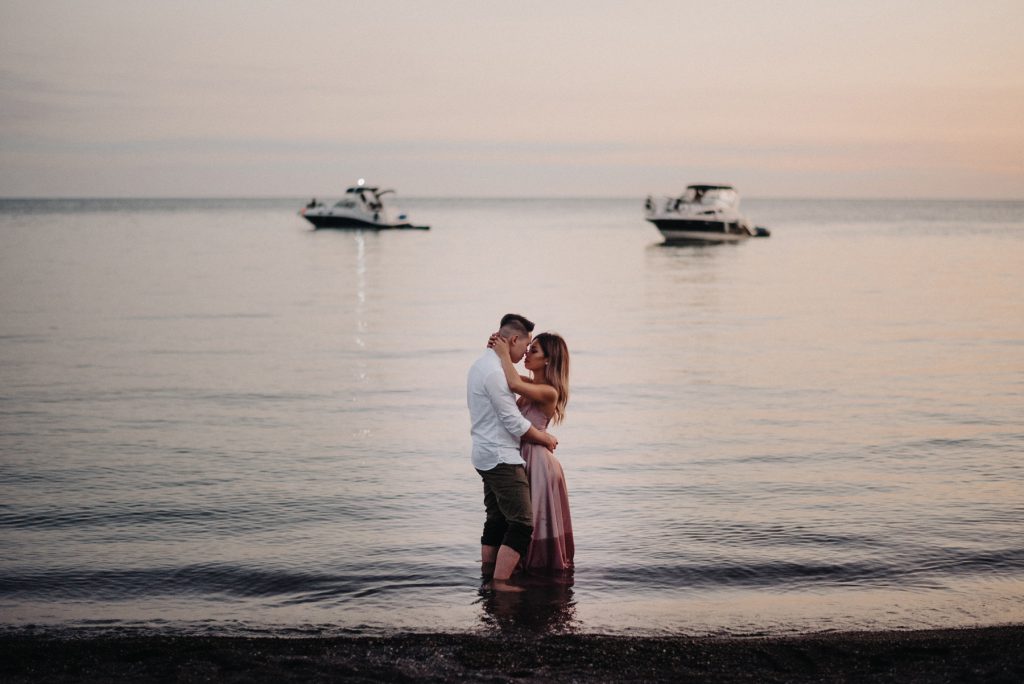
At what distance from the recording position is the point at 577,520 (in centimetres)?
892

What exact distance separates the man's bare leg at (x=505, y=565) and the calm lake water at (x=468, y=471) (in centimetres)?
19

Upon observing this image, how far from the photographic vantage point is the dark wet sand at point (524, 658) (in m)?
5.30

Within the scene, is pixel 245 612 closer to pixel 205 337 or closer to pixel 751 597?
pixel 751 597

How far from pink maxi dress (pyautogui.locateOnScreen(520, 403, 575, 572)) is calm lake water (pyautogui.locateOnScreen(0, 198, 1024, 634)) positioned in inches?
11.7

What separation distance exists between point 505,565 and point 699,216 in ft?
193

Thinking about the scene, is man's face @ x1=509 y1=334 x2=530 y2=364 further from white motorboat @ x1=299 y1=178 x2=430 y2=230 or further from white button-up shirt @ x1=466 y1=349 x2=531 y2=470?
white motorboat @ x1=299 y1=178 x2=430 y2=230

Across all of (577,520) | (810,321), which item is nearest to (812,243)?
A: (810,321)

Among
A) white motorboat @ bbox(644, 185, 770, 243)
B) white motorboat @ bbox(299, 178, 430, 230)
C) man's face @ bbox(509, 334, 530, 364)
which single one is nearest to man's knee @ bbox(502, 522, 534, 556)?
man's face @ bbox(509, 334, 530, 364)

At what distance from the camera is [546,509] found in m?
7.23

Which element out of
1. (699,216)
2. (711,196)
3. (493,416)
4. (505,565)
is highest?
(711,196)

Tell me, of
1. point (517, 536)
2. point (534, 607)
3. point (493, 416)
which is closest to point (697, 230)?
point (517, 536)

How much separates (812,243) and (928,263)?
23030 mm

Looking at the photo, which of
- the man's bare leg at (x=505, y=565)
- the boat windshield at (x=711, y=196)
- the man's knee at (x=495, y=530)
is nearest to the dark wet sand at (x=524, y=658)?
the man's bare leg at (x=505, y=565)

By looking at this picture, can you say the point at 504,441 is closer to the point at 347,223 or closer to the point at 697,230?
the point at 697,230
